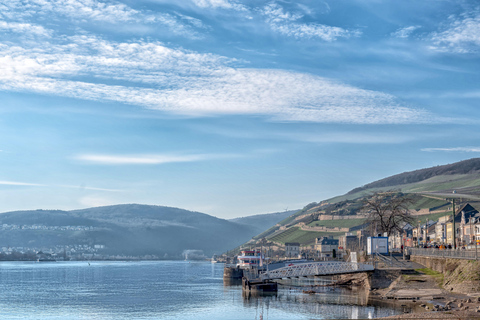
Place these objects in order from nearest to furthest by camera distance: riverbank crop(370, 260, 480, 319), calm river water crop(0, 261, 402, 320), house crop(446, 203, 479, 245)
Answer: riverbank crop(370, 260, 480, 319), calm river water crop(0, 261, 402, 320), house crop(446, 203, 479, 245)

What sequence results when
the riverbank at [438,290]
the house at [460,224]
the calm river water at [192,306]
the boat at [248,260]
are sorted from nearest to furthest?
the riverbank at [438,290] → the calm river water at [192,306] → the house at [460,224] → the boat at [248,260]

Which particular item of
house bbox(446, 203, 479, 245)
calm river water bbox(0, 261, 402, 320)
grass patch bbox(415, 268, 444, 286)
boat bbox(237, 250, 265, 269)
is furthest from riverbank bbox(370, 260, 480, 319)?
boat bbox(237, 250, 265, 269)

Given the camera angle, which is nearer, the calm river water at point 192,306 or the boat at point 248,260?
the calm river water at point 192,306

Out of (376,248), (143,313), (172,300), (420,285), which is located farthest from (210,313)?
(376,248)

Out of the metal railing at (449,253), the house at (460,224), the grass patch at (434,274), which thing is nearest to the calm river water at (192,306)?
the grass patch at (434,274)

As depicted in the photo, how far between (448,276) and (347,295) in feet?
54.3

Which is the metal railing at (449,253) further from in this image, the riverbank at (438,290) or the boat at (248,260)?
the boat at (248,260)

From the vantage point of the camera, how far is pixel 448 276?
223 feet

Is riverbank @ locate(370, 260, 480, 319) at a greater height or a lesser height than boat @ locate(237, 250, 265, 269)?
greater

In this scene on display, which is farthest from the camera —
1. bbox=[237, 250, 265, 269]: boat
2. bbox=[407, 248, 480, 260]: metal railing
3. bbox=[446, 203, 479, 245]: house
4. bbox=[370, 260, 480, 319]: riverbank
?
bbox=[237, 250, 265, 269]: boat

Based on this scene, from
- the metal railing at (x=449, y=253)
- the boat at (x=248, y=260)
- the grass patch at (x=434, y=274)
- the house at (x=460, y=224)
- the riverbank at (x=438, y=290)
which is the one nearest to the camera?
the riverbank at (x=438, y=290)

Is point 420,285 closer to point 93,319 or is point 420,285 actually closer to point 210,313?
point 210,313

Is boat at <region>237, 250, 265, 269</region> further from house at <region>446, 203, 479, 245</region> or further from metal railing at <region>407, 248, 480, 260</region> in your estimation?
metal railing at <region>407, 248, 480, 260</region>

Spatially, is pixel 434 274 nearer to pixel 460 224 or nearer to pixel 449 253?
pixel 449 253
